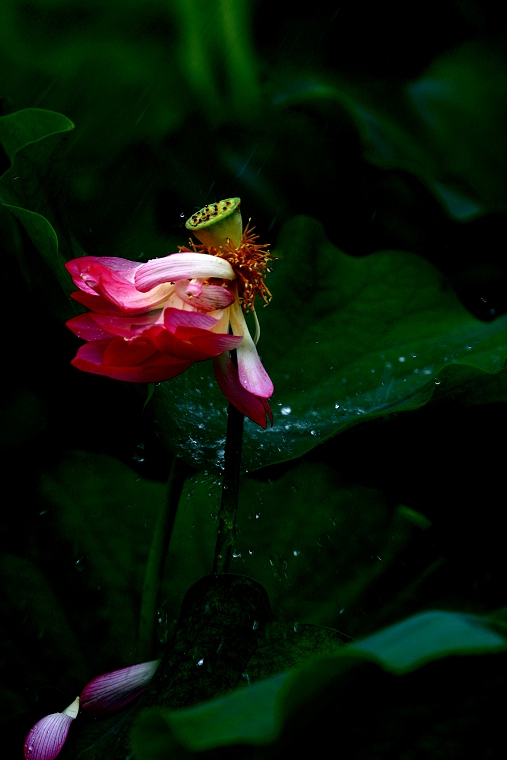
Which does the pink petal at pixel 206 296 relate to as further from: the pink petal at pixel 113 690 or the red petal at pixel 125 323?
the pink petal at pixel 113 690

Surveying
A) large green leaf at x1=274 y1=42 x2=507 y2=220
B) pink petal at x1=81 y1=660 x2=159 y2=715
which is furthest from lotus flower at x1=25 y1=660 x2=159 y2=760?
large green leaf at x1=274 y1=42 x2=507 y2=220

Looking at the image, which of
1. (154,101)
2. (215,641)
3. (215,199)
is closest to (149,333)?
(215,641)

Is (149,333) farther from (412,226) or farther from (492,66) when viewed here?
(492,66)

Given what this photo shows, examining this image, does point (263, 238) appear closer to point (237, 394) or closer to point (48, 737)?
point (237, 394)

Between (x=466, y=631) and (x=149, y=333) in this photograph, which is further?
(x=149, y=333)

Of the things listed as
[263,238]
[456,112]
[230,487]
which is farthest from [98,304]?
[456,112]

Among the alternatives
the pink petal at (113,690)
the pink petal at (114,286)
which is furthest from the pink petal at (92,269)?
the pink petal at (113,690)

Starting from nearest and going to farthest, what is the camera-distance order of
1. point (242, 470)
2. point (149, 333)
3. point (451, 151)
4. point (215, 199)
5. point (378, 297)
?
point (149, 333) → point (242, 470) → point (378, 297) → point (215, 199) → point (451, 151)
